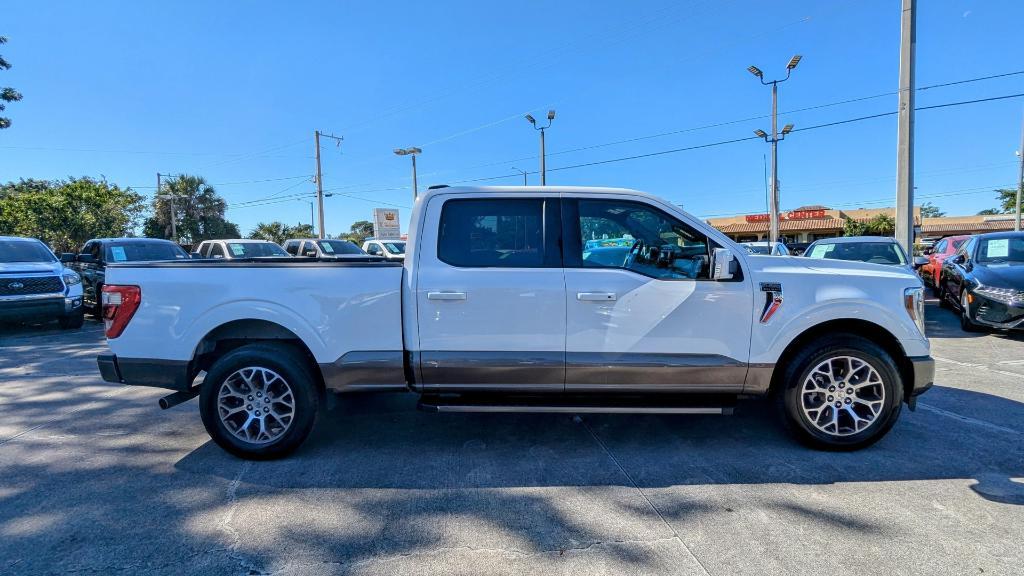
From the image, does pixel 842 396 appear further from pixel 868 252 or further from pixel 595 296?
pixel 868 252

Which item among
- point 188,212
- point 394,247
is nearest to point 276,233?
point 188,212

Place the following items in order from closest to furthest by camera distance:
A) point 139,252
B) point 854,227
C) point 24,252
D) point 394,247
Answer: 1. point 24,252
2. point 139,252
3. point 394,247
4. point 854,227

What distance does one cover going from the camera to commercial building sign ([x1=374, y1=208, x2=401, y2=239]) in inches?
1499

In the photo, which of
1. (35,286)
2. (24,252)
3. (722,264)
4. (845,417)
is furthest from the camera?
(24,252)

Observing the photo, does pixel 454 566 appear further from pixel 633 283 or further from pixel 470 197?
pixel 470 197

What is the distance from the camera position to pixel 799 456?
366 cm

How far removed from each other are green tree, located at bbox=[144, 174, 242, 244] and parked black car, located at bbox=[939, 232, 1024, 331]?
159 feet

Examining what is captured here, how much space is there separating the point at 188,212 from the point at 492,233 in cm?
5006

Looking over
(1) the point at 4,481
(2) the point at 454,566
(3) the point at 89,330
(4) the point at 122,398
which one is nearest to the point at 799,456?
(2) the point at 454,566

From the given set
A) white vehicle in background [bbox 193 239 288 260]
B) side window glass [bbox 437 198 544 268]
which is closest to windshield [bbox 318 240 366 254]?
white vehicle in background [bbox 193 239 288 260]

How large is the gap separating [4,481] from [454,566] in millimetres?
3235

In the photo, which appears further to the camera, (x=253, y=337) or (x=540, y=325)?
(x=253, y=337)

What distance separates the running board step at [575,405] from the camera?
11.6 ft

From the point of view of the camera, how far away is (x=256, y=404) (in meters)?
3.68
